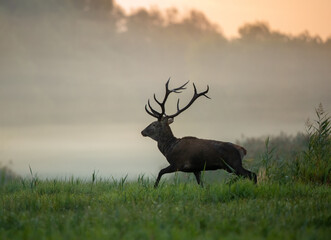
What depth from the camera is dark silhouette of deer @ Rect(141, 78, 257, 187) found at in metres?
9.70

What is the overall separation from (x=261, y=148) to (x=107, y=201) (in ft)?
41.2

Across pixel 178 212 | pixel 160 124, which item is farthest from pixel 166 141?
pixel 178 212

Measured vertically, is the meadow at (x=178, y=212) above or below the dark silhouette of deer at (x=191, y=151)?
below

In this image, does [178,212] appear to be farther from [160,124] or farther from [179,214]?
[160,124]

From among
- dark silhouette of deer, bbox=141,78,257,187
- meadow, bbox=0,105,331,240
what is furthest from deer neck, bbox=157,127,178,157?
meadow, bbox=0,105,331,240

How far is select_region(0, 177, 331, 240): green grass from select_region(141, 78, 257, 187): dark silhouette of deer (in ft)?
3.18

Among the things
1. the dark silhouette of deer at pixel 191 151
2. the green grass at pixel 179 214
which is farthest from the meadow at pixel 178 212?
the dark silhouette of deer at pixel 191 151

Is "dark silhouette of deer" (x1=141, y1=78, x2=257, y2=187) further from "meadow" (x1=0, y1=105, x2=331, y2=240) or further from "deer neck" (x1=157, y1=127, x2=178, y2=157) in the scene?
"meadow" (x1=0, y1=105, x2=331, y2=240)

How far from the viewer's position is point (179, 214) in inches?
256

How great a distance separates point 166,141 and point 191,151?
3.04 feet

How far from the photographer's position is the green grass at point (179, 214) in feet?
18.1

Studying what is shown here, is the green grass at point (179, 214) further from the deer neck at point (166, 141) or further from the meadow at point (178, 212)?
the deer neck at point (166, 141)

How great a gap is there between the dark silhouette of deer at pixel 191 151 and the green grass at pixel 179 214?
97 centimetres

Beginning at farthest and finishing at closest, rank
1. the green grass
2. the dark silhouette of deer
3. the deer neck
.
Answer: the deer neck < the dark silhouette of deer < the green grass
